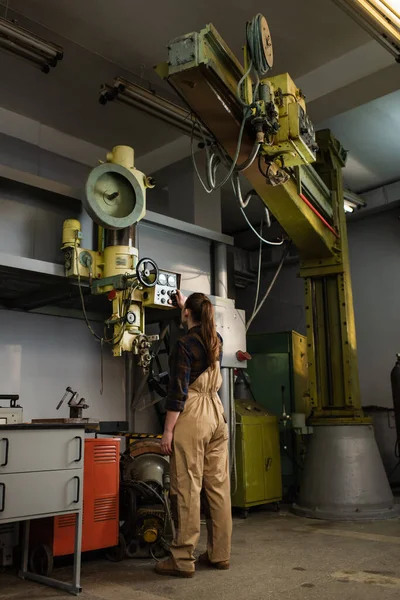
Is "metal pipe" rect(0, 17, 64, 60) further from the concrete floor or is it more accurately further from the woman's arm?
the concrete floor

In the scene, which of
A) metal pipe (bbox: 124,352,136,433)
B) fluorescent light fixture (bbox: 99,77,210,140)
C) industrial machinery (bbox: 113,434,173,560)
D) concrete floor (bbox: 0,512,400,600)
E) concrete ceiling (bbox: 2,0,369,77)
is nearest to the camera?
concrete floor (bbox: 0,512,400,600)

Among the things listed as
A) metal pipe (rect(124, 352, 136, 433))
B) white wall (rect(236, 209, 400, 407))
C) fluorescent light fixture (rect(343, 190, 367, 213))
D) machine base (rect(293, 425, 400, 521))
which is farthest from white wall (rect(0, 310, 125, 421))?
fluorescent light fixture (rect(343, 190, 367, 213))

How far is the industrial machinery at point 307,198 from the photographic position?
2803mm

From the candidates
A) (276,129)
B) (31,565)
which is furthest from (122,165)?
(31,565)

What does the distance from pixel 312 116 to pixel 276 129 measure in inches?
66.2

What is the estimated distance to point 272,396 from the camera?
17.9ft

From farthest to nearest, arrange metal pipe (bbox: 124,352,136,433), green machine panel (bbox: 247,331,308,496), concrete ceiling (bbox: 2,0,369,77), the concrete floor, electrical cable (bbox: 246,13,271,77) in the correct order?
green machine panel (bbox: 247,331,308,496)
metal pipe (bbox: 124,352,136,433)
concrete ceiling (bbox: 2,0,369,77)
electrical cable (bbox: 246,13,271,77)
the concrete floor

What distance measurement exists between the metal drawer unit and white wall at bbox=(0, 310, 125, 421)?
1.76 metres

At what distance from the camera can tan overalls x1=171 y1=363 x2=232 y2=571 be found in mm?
2607

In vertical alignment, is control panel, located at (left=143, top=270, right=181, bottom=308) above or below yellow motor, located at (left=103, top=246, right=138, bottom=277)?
below

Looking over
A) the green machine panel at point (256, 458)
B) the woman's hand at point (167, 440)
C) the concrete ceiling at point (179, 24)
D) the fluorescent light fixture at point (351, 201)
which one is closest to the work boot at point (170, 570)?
the woman's hand at point (167, 440)

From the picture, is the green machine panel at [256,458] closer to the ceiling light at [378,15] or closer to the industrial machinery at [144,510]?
the industrial machinery at [144,510]

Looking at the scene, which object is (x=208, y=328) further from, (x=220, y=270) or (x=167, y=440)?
(x=220, y=270)

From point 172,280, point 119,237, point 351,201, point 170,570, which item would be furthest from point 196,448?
point 351,201
